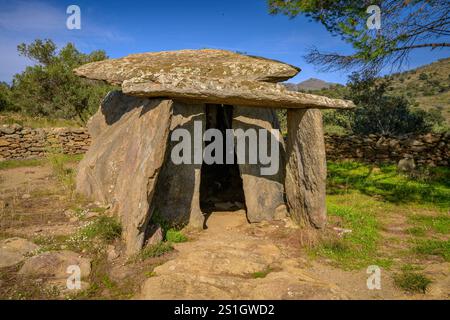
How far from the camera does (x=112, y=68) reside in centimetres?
756

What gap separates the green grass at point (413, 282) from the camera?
4.30 m

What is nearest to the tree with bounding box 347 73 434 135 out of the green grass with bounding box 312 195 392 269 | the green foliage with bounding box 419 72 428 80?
the green grass with bounding box 312 195 392 269

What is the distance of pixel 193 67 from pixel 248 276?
14.3 feet

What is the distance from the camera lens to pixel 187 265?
4.77 m

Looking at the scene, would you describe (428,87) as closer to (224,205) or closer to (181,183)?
(224,205)

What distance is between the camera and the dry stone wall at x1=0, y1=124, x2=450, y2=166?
12.1 metres

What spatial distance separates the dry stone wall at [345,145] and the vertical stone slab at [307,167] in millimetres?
7488

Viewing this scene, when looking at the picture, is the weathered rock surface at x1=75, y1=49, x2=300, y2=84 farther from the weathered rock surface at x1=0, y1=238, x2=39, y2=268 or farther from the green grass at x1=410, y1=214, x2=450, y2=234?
the green grass at x1=410, y1=214, x2=450, y2=234

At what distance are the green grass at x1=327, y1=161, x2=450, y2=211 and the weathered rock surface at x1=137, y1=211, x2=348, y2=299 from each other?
4.65 metres
